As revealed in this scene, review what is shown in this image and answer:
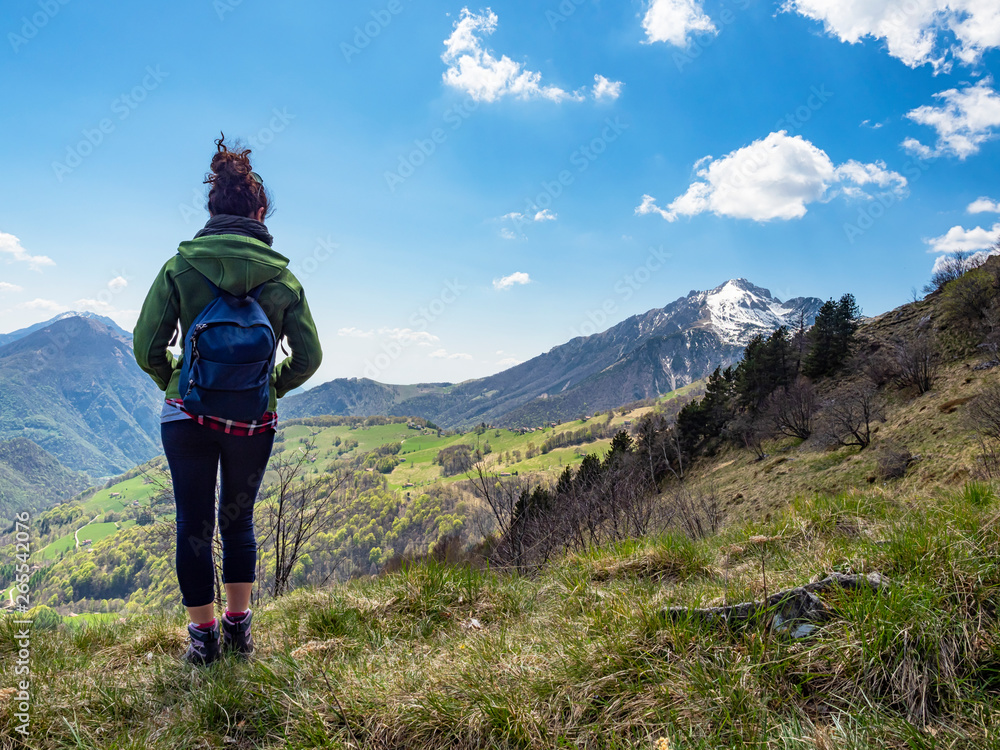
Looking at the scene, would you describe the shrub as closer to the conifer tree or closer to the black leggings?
the black leggings

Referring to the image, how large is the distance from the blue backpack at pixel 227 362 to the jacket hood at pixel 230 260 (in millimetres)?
84

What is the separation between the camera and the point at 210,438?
2.53m

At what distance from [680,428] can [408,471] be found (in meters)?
155

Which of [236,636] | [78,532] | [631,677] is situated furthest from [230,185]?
[78,532]

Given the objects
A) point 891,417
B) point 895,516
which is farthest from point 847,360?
point 895,516

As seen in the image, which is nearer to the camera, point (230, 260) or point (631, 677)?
point (631, 677)

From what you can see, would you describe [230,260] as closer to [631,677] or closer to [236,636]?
[236,636]

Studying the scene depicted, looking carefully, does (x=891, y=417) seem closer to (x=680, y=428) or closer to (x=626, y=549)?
(x=680, y=428)

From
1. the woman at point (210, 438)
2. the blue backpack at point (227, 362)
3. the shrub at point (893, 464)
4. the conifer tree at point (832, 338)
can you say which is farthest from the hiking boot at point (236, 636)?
the conifer tree at point (832, 338)

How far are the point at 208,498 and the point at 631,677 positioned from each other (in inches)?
96.8

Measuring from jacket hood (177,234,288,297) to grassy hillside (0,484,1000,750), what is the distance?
6.78 ft

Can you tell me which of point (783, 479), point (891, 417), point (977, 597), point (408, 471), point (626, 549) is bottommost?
point (408, 471)

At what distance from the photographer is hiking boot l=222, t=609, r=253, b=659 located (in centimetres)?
259

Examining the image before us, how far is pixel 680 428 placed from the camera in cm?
4212
